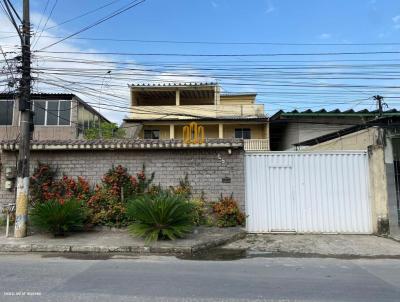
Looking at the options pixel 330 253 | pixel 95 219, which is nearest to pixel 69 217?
pixel 95 219

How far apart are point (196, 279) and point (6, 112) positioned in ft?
76.5

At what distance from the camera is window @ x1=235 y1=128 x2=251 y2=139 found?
105 ft

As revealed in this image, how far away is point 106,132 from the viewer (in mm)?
27047

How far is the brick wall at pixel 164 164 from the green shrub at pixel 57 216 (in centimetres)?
195

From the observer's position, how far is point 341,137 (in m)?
14.5

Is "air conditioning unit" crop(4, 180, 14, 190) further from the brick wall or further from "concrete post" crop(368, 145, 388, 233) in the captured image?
"concrete post" crop(368, 145, 388, 233)

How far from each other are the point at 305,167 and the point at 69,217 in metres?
7.61

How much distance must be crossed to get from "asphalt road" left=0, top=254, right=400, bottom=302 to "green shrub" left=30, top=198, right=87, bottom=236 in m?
2.00

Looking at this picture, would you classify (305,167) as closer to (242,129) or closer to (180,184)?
(180,184)

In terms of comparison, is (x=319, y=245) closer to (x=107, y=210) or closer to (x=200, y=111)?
(x=107, y=210)

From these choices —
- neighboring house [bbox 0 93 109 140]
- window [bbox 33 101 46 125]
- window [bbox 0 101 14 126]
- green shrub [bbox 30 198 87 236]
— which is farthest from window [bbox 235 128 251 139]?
green shrub [bbox 30 198 87 236]

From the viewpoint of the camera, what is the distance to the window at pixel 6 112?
81.8 ft

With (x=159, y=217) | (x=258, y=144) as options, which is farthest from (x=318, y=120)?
(x=159, y=217)

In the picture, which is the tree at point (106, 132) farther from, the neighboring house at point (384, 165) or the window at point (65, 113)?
the neighboring house at point (384, 165)
